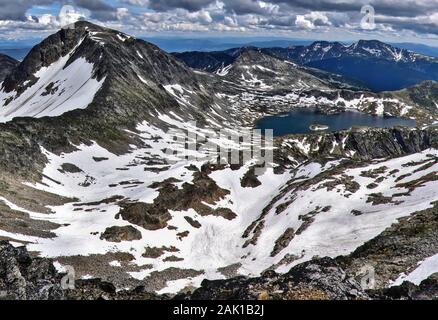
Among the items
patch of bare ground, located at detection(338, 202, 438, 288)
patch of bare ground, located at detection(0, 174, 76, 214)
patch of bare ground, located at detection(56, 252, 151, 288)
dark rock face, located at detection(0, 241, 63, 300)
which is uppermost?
dark rock face, located at detection(0, 241, 63, 300)

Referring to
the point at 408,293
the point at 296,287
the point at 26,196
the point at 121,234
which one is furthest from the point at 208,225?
the point at 408,293

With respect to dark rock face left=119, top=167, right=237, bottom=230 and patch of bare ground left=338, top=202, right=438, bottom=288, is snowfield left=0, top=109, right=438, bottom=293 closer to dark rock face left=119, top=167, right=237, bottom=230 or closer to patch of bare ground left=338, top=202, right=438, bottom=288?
dark rock face left=119, top=167, right=237, bottom=230

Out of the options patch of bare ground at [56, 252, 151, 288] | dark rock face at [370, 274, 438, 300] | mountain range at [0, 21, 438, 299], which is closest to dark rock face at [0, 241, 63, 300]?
mountain range at [0, 21, 438, 299]

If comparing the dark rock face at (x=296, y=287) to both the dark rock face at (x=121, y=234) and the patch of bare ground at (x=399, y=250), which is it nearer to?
the patch of bare ground at (x=399, y=250)

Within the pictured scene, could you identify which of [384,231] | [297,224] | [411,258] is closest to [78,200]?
[297,224]

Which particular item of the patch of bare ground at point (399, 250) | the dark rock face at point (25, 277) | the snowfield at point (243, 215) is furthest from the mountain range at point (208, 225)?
the snowfield at point (243, 215)

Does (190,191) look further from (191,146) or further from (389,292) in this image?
(191,146)
